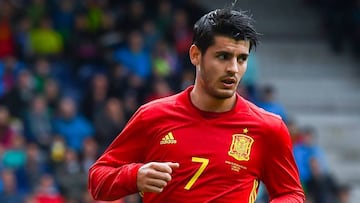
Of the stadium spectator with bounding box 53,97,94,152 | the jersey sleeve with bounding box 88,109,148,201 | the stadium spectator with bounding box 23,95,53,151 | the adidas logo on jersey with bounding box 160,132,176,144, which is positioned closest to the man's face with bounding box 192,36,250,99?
the adidas logo on jersey with bounding box 160,132,176,144

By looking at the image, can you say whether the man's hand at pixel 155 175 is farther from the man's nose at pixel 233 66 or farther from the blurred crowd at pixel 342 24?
the blurred crowd at pixel 342 24

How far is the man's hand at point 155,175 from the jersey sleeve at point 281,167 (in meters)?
0.57

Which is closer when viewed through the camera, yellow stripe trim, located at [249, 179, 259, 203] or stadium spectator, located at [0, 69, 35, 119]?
yellow stripe trim, located at [249, 179, 259, 203]

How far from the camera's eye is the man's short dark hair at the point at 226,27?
201 inches

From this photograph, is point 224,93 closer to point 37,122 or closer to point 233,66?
point 233,66

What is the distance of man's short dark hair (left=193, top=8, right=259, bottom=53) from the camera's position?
5117 mm

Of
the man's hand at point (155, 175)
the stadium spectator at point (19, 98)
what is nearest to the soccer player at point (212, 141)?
the man's hand at point (155, 175)

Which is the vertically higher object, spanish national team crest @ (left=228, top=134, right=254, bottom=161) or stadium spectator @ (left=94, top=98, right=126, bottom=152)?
spanish national team crest @ (left=228, top=134, right=254, bottom=161)

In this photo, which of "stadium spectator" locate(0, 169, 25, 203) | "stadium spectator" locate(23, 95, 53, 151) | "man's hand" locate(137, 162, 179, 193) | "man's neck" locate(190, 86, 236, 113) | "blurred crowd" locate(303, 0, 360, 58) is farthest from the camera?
"blurred crowd" locate(303, 0, 360, 58)

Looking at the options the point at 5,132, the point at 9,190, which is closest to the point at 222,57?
the point at 9,190

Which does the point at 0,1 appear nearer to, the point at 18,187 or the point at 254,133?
the point at 18,187

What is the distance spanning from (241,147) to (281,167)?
0.70 feet

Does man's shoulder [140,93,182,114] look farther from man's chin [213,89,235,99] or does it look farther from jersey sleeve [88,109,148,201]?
man's chin [213,89,235,99]

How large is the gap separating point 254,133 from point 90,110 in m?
8.55
